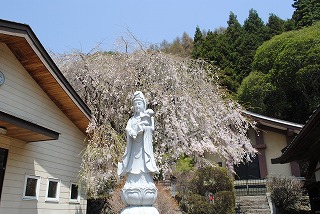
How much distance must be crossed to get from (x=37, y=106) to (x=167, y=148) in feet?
17.3

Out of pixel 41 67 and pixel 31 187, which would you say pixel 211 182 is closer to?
pixel 31 187

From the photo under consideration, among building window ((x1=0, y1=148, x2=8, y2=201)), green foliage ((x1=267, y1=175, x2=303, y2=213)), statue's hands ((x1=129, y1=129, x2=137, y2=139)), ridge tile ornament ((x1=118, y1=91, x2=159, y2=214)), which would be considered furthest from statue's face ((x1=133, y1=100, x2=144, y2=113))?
green foliage ((x1=267, y1=175, x2=303, y2=213))

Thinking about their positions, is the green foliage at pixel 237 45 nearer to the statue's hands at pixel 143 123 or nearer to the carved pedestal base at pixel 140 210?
the statue's hands at pixel 143 123

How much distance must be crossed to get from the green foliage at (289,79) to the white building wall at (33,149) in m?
18.2

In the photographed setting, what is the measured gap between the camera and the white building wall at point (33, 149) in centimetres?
811

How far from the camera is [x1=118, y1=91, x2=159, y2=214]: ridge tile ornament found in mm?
5109

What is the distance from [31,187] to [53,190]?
3.40ft

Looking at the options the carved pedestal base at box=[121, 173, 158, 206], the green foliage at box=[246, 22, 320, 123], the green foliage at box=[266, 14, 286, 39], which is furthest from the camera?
the green foliage at box=[266, 14, 286, 39]

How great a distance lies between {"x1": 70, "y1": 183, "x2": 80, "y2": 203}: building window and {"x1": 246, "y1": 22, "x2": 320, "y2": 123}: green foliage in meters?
18.0

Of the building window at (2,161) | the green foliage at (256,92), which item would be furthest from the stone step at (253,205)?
the green foliage at (256,92)

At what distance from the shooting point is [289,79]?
25828 millimetres

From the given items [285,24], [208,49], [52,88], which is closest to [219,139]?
[52,88]

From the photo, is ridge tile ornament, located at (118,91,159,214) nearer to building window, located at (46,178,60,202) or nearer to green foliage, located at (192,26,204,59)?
building window, located at (46,178,60,202)

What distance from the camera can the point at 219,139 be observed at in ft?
45.5
